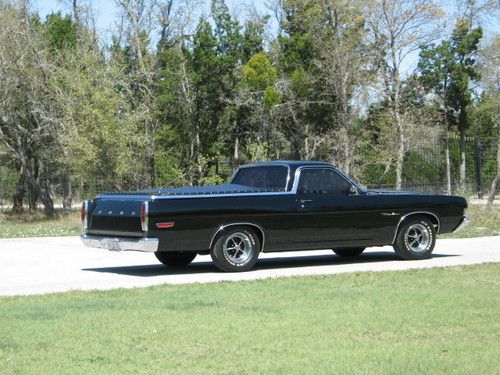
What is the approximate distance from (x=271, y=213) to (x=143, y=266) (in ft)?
9.10

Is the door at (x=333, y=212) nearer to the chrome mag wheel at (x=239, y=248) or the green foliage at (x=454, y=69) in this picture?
the chrome mag wheel at (x=239, y=248)

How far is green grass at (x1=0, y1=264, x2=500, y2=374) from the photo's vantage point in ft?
25.8

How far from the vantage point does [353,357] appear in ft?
26.4

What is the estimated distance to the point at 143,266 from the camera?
1731 centimetres

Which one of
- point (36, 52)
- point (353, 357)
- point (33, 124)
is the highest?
point (36, 52)

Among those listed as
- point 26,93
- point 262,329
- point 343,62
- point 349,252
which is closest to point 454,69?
point 343,62

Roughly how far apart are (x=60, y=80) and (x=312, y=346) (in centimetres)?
3451

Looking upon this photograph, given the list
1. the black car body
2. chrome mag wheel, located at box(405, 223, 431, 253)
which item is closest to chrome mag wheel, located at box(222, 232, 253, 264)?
the black car body

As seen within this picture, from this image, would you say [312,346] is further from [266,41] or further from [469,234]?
[266,41]

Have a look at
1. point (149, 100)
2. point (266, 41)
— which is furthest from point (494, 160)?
point (149, 100)

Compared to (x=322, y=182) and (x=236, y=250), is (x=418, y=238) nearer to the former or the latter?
(x=322, y=182)

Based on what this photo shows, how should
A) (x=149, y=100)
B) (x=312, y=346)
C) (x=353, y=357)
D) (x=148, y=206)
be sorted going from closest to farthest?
1. (x=353, y=357)
2. (x=312, y=346)
3. (x=148, y=206)
4. (x=149, y=100)

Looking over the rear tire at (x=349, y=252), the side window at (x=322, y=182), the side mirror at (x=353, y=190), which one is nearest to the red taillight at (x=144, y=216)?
the side window at (x=322, y=182)

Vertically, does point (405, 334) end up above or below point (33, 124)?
below
